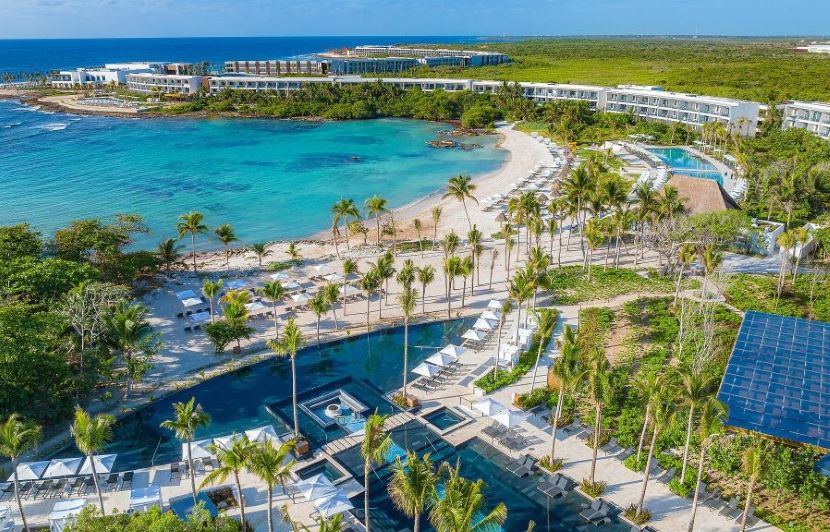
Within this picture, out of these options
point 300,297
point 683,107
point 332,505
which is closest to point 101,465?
point 332,505

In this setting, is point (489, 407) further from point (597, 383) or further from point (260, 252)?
point (260, 252)

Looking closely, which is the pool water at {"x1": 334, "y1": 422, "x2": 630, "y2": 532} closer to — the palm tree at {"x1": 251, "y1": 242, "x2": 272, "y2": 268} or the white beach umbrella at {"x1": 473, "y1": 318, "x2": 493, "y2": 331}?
the white beach umbrella at {"x1": 473, "y1": 318, "x2": 493, "y2": 331}

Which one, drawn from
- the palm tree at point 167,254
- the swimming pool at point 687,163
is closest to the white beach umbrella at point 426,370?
the palm tree at point 167,254

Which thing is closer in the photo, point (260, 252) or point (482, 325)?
point (482, 325)

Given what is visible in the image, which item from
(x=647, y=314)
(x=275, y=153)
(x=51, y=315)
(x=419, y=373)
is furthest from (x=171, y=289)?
(x=275, y=153)

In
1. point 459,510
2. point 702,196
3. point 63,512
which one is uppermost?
point 702,196

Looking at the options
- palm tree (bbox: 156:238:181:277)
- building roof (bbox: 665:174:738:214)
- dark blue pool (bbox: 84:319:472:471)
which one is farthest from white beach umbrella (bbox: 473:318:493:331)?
building roof (bbox: 665:174:738:214)

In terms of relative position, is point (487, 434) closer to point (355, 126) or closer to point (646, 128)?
point (646, 128)
